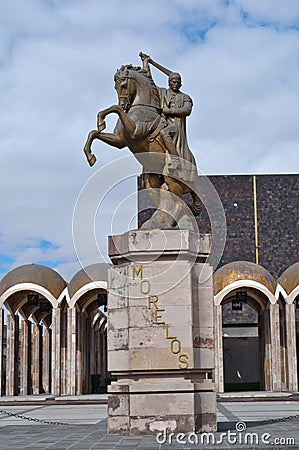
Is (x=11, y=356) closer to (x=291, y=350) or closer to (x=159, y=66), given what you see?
(x=291, y=350)

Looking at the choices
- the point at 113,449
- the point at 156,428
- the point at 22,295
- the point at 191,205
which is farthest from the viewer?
the point at 22,295

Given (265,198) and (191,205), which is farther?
(265,198)

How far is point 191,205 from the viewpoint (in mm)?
9617

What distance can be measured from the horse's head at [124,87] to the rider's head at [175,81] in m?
0.59

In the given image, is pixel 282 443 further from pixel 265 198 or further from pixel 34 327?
pixel 265 198

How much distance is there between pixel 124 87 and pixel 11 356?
18577mm

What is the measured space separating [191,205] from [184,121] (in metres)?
1.10

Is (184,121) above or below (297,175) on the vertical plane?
below

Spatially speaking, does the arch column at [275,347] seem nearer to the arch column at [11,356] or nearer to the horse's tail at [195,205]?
the arch column at [11,356]

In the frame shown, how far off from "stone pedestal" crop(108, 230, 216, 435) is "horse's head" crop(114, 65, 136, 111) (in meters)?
1.67

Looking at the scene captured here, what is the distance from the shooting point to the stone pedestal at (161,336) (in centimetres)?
822

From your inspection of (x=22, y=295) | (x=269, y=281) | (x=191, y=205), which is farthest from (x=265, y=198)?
(x=191, y=205)

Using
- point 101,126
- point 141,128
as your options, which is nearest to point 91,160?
point 101,126

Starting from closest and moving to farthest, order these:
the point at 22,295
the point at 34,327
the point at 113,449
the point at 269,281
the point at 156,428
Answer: the point at 113,449 → the point at 156,428 → the point at 269,281 → the point at 22,295 → the point at 34,327
